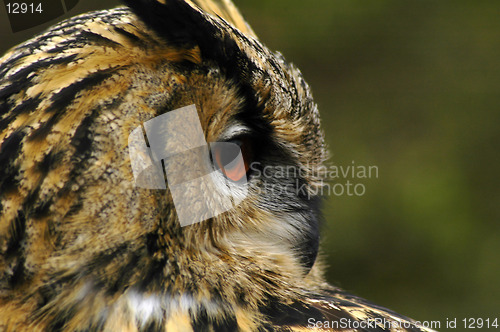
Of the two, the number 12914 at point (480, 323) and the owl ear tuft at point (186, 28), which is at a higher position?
the owl ear tuft at point (186, 28)

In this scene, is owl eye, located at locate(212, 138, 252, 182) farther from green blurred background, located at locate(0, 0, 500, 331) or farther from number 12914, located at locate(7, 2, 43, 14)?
green blurred background, located at locate(0, 0, 500, 331)

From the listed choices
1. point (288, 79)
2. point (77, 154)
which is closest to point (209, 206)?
point (77, 154)

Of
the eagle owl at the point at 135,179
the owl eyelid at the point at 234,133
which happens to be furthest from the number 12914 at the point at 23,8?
the owl eyelid at the point at 234,133

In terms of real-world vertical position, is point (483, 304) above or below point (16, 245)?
below

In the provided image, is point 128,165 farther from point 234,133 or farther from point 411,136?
point 411,136

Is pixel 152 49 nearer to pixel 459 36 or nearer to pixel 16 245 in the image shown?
pixel 16 245

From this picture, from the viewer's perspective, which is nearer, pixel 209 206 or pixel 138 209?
pixel 138 209

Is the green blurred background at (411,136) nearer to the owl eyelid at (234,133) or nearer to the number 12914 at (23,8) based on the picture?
the number 12914 at (23,8)
